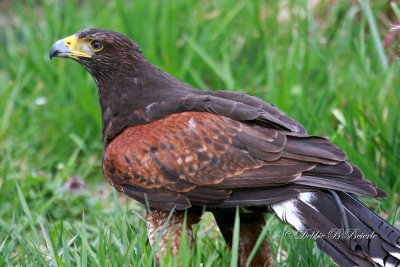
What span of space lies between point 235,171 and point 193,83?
9.68 ft

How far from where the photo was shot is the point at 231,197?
4.39 meters

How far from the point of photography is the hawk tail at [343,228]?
13.6 feet

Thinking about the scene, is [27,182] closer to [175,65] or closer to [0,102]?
[0,102]

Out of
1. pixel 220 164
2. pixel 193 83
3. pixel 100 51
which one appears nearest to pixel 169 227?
pixel 220 164

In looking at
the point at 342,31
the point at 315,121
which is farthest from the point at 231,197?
the point at 342,31

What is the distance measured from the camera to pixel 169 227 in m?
4.52

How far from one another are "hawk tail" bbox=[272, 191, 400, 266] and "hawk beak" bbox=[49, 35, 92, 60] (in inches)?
62.7

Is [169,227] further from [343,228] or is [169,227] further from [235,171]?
[343,228]

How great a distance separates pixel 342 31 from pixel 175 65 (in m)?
1.50

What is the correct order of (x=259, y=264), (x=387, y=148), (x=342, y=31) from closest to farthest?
(x=259, y=264), (x=387, y=148), (x=342, y=31)

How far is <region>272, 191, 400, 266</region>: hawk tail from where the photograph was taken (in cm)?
414
